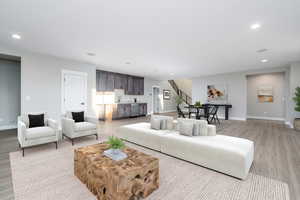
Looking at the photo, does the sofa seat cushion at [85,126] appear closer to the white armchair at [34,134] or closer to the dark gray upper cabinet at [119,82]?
the white armchair at [34,134]

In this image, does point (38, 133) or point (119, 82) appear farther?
point (119, 82)

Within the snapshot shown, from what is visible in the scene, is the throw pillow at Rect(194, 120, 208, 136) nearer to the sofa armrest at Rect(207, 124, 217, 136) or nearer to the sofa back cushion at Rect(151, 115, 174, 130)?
the sofa armrest at Rect(207, 124, 217, 136)

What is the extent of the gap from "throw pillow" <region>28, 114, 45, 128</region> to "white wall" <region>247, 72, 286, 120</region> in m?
10.1

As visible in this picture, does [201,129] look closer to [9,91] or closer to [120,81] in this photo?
[120,81]

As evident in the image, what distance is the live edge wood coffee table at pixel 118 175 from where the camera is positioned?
4.84ft

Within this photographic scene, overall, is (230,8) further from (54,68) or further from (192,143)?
(54,68)

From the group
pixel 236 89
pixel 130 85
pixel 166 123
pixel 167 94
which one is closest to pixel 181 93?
pixel 167 94

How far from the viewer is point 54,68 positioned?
469 cm

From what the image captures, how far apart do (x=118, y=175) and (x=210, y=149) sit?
63.5 inches

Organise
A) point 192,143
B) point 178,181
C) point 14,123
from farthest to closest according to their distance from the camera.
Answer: point 14,123 → point 192,143 → point 178,181

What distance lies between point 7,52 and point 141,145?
4595mm

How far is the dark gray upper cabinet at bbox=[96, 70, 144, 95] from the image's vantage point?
688cm

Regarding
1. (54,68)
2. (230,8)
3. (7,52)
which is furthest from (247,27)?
(7,52)

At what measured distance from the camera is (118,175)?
1456 millimetres
